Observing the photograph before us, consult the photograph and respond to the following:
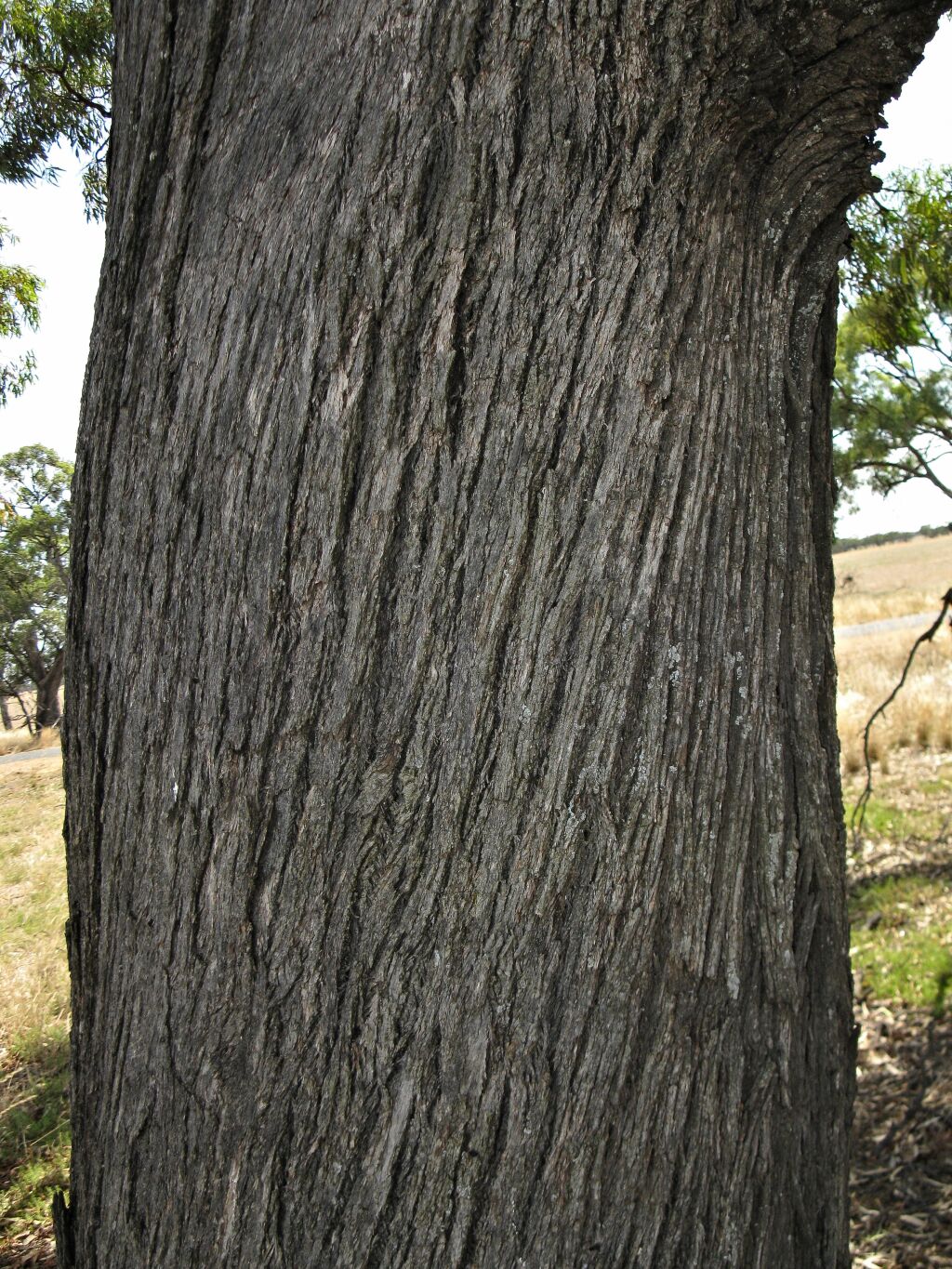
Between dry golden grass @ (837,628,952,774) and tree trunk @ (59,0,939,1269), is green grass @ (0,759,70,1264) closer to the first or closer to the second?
tree trunk @ (59,0,939,1269)

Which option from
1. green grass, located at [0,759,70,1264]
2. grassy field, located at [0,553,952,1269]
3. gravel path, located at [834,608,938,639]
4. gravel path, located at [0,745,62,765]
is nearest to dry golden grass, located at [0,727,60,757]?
gravel path, located at [0,745,62,765]

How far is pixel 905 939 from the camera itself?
5.55m

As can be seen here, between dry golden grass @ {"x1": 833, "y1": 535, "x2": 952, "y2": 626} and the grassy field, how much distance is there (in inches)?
94.5

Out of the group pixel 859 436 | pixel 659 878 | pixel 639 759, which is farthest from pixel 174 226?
pixel 859 436

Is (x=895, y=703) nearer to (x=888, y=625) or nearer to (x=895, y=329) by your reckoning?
(x=895, y=329)

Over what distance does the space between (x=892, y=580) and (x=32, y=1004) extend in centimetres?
3485

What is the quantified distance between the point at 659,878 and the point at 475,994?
26 centimetres

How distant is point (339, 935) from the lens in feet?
3.65

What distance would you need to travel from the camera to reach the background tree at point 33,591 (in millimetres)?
7102

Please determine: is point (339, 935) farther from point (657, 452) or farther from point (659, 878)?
point (657, 452)

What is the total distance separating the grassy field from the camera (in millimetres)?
3244

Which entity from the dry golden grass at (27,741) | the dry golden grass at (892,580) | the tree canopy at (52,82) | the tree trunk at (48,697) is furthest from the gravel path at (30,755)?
the dry golden grass at (892,580)

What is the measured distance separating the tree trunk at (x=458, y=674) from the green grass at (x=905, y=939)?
4.21 m

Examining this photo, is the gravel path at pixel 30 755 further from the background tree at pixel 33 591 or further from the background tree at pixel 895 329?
the background tree at pixel 895 329
